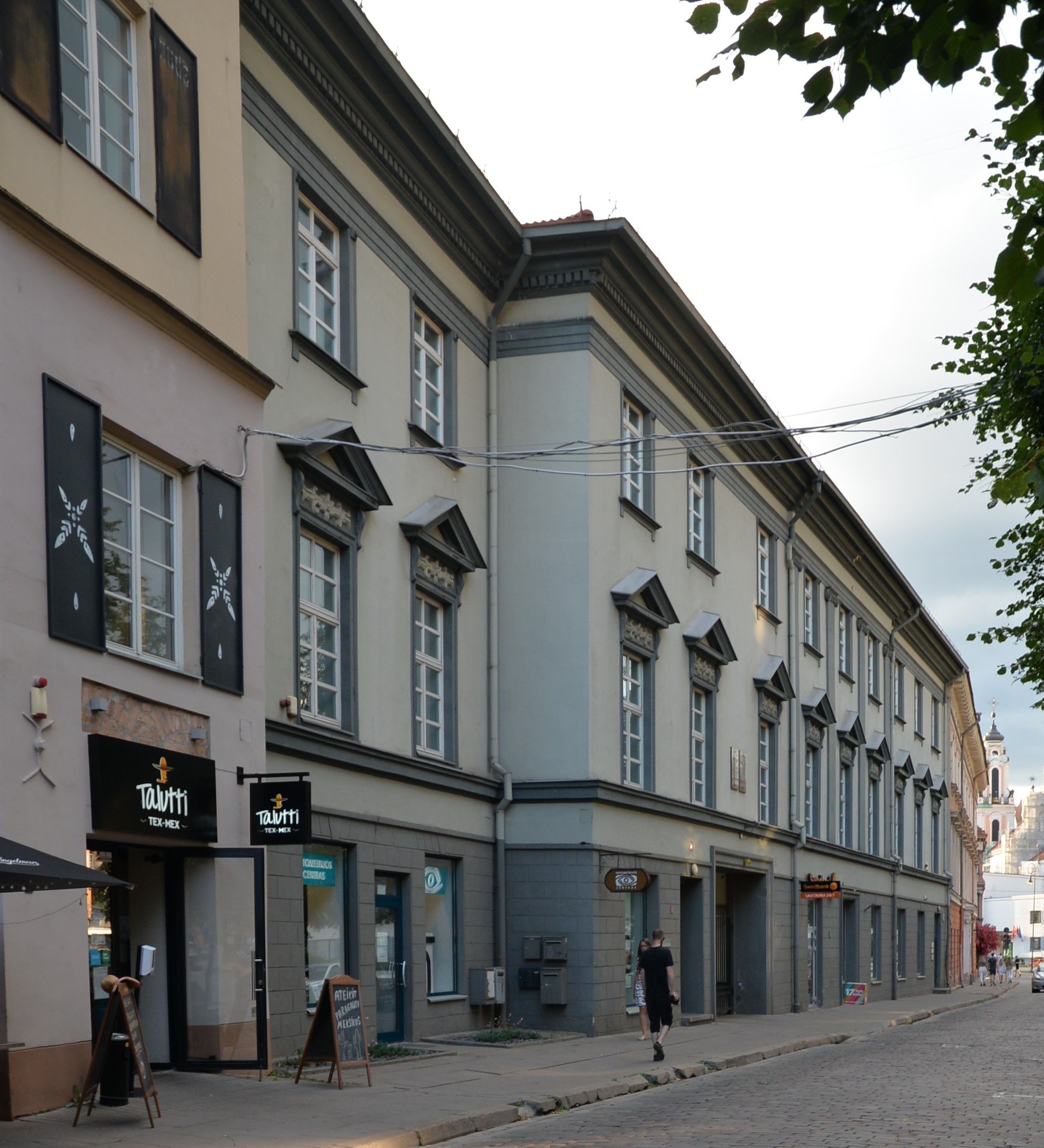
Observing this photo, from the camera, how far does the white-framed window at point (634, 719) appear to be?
Answer: 1022 inches

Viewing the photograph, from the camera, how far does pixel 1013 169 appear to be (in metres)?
18.2

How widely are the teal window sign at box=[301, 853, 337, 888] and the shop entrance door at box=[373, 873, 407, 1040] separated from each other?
932 mm

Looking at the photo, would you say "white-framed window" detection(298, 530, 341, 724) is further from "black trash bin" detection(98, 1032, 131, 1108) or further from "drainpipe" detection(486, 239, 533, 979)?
"black trash bin" detection(98, 1032, 131, 1108)

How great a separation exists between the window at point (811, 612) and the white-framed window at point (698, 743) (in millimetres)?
8382

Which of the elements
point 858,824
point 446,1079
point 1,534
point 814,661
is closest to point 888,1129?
point 446,1079

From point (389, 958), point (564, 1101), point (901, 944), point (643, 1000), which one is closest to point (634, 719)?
point (643, 1000)

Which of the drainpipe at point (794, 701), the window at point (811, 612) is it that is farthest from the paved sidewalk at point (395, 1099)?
the window at point (811, 612)

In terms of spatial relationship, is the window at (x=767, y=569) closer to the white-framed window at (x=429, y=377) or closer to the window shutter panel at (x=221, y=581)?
the white-framed window at (x=429, y=377)

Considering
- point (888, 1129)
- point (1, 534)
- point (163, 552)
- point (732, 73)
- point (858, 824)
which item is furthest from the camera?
point (858, 824)

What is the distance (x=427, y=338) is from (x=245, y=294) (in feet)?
20.2

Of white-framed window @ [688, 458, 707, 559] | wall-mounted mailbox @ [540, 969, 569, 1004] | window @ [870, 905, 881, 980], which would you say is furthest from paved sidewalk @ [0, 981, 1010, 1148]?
window @ [870, 905, 881, 980]

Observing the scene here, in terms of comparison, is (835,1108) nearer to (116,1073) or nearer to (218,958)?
(218,958)

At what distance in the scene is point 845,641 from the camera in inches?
1698

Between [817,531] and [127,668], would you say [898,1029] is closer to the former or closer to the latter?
[817,531]
